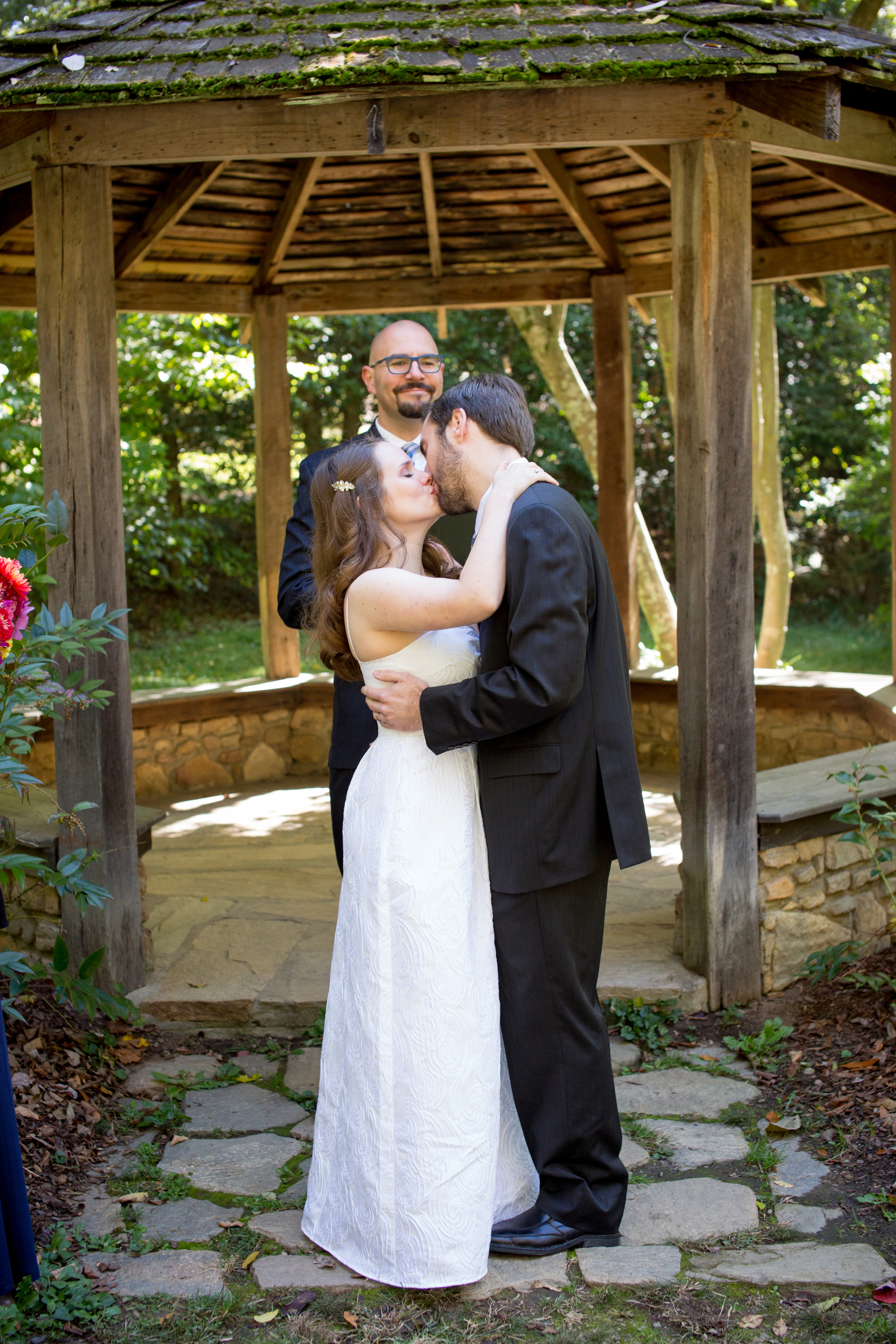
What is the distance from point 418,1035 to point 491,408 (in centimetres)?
146

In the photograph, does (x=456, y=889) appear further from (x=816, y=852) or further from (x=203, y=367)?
(x=203, y=367)

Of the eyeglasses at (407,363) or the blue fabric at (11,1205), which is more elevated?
the eyeglasses at (407,363)

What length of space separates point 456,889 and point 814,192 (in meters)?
5.10

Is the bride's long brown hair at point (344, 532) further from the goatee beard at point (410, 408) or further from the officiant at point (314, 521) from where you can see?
the goatee beard at point (410, 408)

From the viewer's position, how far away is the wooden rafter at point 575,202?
254 inches

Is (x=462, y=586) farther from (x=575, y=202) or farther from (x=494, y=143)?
(x=575, y=202)

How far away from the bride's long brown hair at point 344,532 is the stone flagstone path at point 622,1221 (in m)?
1.52

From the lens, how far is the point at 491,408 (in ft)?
9.14

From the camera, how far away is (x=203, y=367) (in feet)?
35.6

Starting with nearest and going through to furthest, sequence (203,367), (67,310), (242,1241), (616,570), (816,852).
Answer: (242,1241) → (67,310) → (816,852) → (616,570) → (203,367)

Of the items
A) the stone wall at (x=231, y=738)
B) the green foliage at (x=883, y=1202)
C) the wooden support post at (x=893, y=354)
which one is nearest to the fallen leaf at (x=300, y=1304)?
the green foliage at (x=883, y=1202)

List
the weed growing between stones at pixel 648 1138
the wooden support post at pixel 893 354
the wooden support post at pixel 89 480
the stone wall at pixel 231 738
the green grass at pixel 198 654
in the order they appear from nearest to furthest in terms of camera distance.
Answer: the weed growing between stones at pixel 648 1138 < the wooden support post at pixel 89 480 < the wooden support post at pixel 893 354 < the stone wall at pixel 231 738 < the green grass at pixel 198 654

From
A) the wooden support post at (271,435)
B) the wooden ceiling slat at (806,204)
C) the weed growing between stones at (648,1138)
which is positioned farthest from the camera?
the wooden support post at (271,435)

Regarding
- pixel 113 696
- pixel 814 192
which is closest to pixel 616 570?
pixel 814 192
